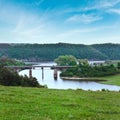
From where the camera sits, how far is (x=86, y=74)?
16588 cm

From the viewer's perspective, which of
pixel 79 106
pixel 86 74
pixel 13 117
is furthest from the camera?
pixel 86 74

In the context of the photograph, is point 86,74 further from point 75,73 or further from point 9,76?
point 9,76

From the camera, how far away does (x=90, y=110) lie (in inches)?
508

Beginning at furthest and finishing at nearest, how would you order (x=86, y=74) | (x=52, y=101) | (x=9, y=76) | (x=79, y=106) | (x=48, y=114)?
(x=86, y=74), (x=9, y=76), (x=52, y=101), (x=79, y=106), (x=48, y=114)

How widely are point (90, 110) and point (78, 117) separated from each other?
1.85 m

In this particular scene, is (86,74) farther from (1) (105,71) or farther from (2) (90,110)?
(2) (90,110)

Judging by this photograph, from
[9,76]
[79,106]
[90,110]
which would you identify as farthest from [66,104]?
[9,76]

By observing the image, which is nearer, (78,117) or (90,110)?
(78,117)

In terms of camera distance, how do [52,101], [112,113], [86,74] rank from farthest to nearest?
[86,74] → [52,101] → [112,113]

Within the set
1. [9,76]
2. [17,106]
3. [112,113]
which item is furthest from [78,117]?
[9,76]

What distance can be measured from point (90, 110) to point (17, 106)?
2956 mm

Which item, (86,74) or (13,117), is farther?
(86,74)

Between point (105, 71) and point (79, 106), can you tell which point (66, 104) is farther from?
point (105, 71)

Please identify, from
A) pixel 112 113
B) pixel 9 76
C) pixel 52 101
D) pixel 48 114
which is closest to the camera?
pixel 48 114
